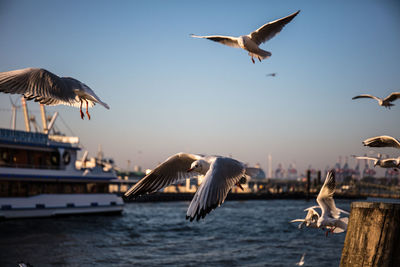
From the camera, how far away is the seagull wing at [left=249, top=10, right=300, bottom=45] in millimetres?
5823

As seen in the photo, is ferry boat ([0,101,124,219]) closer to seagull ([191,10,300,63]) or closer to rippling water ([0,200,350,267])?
rippling water ([0,200,350,267])

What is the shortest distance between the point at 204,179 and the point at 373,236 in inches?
53.9

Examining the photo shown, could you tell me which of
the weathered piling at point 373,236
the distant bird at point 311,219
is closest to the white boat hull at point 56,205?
the distant bird at point 311,219

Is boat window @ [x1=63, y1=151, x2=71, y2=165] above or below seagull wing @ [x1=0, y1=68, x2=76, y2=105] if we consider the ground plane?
below

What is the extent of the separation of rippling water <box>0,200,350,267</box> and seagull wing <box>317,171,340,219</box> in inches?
467

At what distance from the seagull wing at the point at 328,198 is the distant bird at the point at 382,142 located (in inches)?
17.0

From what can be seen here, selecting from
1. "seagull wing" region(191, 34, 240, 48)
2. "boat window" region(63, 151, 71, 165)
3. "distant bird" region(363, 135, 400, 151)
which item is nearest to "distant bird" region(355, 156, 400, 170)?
"distant bird" region(363, 135, 400, 151)

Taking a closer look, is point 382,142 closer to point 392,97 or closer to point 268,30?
point 392,97

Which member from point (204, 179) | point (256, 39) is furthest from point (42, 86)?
point (256, 39)

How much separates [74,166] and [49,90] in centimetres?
2560

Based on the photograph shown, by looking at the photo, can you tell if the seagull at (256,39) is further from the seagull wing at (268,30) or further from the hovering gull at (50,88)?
the hovering gull at (50,88)

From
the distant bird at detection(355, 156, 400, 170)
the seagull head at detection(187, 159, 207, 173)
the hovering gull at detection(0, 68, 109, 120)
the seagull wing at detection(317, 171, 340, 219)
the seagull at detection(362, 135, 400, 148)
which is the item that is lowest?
the seagull wing at detection(317, 171, 340, 219)

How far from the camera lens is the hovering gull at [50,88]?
477cm

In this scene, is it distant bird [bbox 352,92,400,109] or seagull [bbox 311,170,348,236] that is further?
distant bird [bbox 352,92,400,109]
